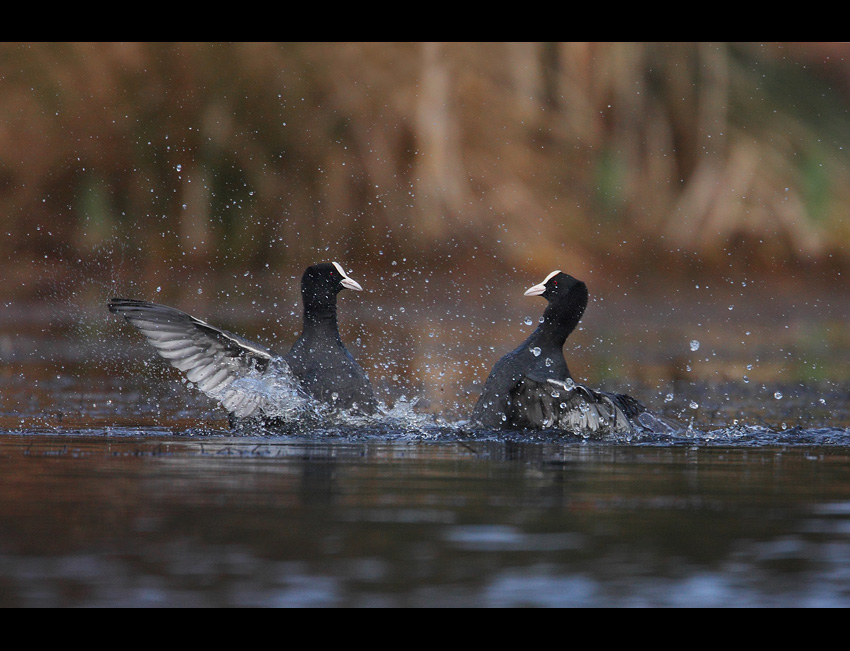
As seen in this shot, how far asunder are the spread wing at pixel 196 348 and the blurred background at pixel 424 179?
13596mm

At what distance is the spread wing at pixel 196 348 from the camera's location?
8.21 m

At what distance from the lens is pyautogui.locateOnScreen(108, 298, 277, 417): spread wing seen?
26.9ft

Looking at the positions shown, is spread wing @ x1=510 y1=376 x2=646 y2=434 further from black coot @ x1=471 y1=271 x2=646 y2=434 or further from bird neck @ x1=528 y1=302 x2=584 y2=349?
bird neck @ x1=528 y1=302 x2=584 y2=349

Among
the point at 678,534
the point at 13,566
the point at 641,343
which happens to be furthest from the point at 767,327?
the point at 13,566

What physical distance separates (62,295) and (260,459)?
18.2m

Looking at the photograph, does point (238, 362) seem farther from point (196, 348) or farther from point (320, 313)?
point (320, 313)

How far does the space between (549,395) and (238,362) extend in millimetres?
1966

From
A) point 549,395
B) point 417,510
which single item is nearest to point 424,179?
point 549,395

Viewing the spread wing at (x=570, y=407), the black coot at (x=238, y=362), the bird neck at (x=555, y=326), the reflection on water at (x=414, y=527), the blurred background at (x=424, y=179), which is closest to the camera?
the reflection on water at (x=414, y=527)

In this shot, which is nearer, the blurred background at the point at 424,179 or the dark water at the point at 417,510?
the dark water at the point at 417,510

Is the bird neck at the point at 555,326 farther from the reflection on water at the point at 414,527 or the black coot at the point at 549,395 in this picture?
the reflection on water at the point at 414,527

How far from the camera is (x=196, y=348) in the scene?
27.2ft

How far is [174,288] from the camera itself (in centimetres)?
2364

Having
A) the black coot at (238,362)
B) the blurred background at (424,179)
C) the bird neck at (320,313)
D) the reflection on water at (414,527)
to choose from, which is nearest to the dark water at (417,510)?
the reflection on water at (414,527)
